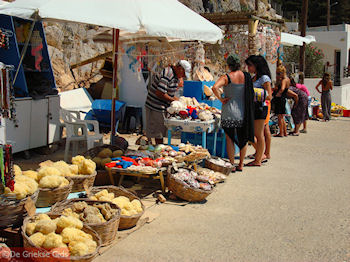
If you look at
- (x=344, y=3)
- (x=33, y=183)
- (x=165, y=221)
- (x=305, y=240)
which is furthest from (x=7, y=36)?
(x=344, y=3)

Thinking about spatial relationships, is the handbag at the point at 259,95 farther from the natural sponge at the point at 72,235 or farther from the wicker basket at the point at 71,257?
the natural sponge at the point at 72,235

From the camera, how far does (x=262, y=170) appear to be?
7.45 m

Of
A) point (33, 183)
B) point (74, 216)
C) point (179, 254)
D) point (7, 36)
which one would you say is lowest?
point (179, 254)

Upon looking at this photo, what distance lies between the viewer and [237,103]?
6.84m

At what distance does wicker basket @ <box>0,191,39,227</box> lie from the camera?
12.3 feet

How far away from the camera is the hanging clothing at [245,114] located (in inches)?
267

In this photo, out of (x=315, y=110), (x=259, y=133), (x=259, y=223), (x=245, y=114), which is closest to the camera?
(x=259, y=223)

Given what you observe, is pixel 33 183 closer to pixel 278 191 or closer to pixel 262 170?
pixel 278 191

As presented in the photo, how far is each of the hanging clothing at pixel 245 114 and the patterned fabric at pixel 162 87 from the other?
1.14m

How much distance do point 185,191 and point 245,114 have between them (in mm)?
2060

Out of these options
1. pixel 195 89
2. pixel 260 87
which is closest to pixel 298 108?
pixel 195 89

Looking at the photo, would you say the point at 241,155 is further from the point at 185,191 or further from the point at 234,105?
the point at 185,191

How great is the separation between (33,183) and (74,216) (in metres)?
0.51

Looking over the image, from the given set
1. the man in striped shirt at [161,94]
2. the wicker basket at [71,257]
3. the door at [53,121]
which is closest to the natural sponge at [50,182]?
the wicker basket at [71,257]
